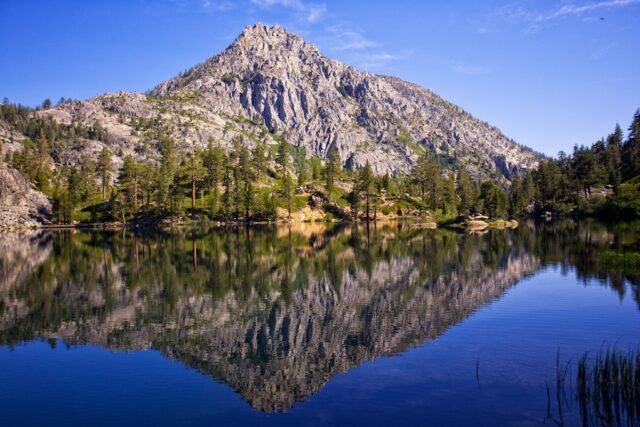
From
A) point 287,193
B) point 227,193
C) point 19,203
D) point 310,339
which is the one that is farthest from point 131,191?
point 310,339

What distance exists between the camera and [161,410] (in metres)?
24.0

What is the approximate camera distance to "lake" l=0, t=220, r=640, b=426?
23828mm

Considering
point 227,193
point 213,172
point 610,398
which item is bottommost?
point 610,398

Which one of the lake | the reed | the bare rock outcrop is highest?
the bare rock outcrop

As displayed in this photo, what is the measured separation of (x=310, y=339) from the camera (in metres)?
35.5

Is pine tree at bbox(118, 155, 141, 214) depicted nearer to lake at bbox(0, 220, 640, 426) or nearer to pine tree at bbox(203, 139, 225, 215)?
pine tree at bbox(203, 139, 225, 215)

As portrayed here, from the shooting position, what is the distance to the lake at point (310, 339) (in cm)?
2383

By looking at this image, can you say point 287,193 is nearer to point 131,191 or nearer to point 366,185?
point 366,185

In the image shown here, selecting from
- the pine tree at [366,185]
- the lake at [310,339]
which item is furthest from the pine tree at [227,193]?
the lake at [310,339]

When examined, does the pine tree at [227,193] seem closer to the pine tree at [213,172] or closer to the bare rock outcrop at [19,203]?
the pine tree at [213,172]

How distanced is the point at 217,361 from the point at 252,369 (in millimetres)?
2976

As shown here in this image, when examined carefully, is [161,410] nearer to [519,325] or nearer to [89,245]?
[519,325]

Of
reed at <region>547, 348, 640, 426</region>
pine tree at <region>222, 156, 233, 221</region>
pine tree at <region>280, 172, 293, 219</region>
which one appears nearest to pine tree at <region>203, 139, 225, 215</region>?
pine tree at <region>222, 156, 233, 221</region>

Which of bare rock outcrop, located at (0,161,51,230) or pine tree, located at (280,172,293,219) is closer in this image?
bare rock outcrop, located at (0,161,51,230)
